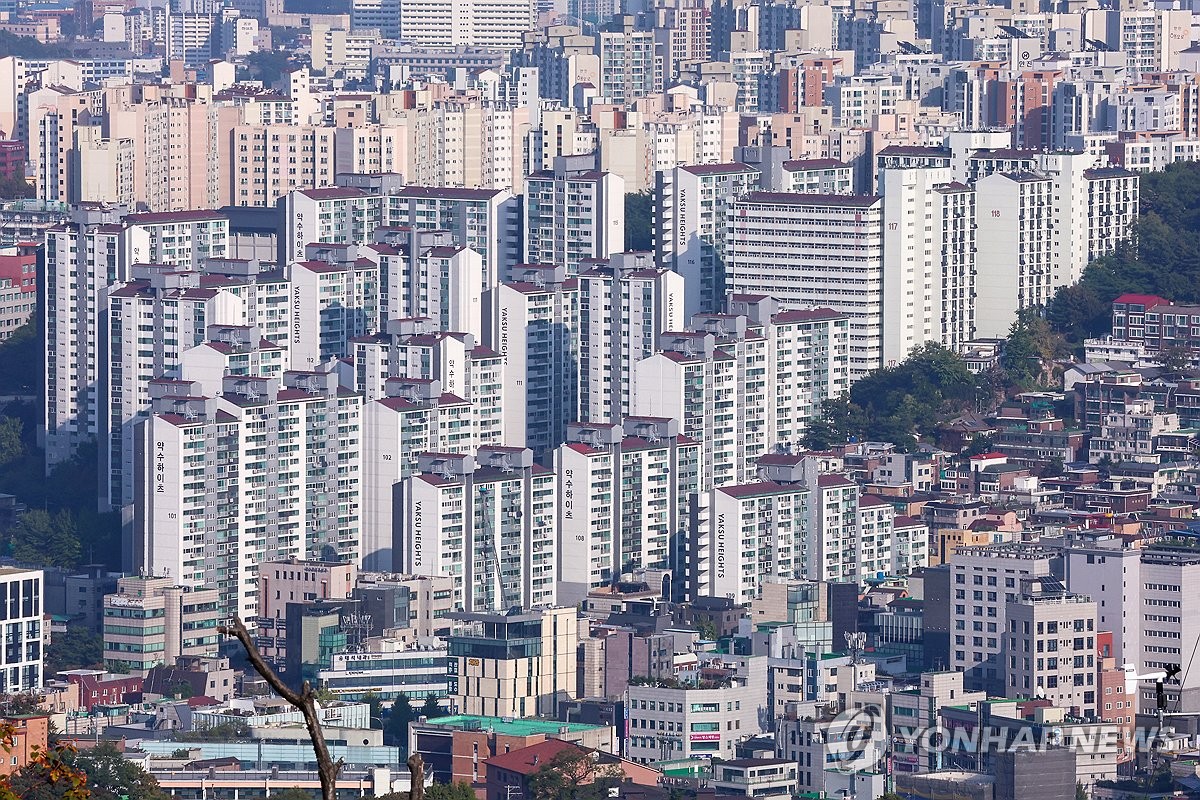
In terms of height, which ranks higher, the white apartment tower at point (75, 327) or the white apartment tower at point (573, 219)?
the white apartment tower at point (573, 219)

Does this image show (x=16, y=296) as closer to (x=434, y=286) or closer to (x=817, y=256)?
(x=434, y=286)

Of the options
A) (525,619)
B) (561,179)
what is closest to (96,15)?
(561,179)

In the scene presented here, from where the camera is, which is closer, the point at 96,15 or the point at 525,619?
the point at 525,619

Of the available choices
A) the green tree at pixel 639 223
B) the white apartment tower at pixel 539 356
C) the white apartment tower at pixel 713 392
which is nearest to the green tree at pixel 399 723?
the white apartment tower at pixel 713 392

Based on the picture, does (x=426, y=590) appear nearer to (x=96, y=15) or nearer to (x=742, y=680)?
(x=742, y=680)

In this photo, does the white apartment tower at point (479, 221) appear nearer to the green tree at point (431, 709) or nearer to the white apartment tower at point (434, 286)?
the white apartment tower at point (434, 286)

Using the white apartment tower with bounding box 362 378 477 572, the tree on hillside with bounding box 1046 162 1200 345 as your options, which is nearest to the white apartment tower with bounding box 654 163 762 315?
the tree on hillside with bounding box 1046 162 1200 345
